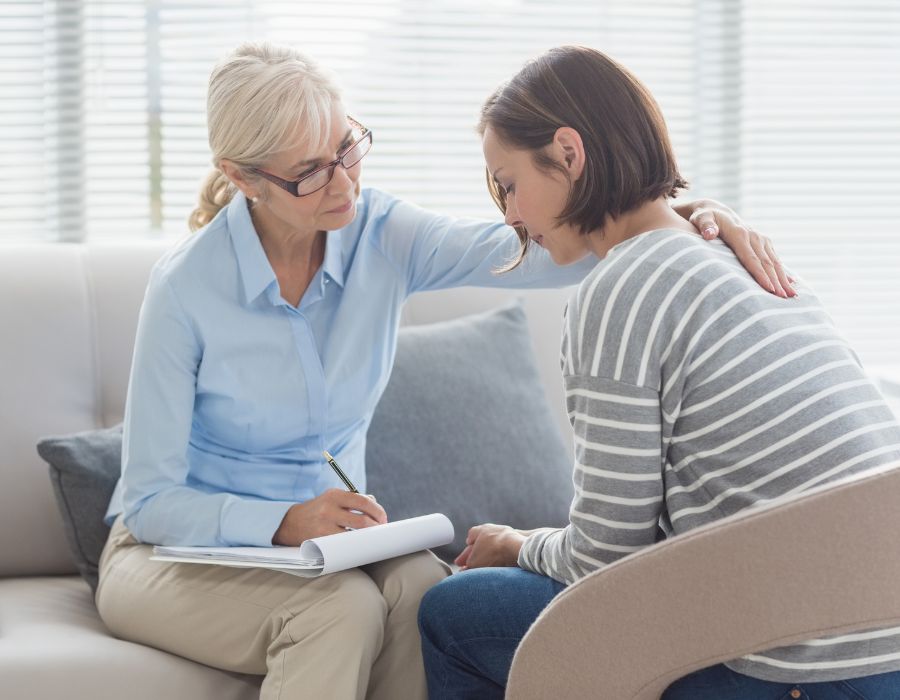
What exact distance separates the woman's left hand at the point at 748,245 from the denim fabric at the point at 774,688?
40 centimetres

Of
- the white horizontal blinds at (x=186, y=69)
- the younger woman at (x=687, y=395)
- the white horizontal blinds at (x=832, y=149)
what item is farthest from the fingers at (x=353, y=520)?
the white horizontal blinds at (x=832, y=149)

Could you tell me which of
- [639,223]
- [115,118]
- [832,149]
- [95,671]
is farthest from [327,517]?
[832,149]

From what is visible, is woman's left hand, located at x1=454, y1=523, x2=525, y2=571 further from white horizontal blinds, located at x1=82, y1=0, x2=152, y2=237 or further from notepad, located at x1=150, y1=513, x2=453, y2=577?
white horizontal blinds, located at x1=82, y1=0, x2=152, y2=237

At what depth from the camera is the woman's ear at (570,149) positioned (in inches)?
46.8

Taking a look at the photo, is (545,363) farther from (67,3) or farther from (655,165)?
(67,3)

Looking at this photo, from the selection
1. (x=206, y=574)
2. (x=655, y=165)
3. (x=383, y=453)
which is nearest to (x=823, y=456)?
(x=655, y=165)

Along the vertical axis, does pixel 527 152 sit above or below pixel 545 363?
above

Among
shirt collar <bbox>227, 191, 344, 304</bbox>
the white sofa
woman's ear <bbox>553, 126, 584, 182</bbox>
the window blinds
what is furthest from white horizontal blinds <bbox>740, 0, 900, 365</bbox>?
woman's ear <bbox>553, 126, 584, 182</bbox>

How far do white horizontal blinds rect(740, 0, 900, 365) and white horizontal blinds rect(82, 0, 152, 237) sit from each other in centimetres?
156

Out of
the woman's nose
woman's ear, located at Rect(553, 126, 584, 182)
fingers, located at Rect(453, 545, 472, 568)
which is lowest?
fingers, located at Rect(453, 545, 472, 568)

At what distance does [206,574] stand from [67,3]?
156 cm

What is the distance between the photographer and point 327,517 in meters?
1.44

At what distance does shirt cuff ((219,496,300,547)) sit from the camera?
4.82 feet

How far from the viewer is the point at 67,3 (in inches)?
95.6
